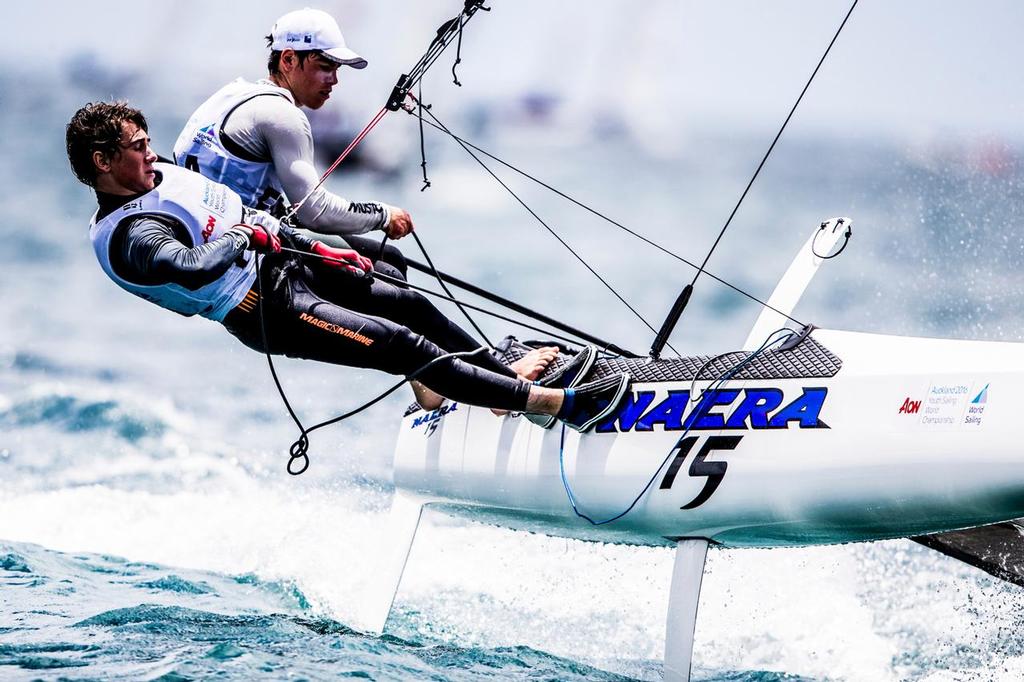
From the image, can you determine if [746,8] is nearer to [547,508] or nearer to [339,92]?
[339,92]

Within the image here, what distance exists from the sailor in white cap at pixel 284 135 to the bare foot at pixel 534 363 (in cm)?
49

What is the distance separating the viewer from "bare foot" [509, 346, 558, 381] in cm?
327

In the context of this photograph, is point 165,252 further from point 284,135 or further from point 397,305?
point 397,305

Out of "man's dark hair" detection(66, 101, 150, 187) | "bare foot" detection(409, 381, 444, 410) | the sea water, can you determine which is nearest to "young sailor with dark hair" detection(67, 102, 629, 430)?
"man's dark hair" detection(66, 101, 150, 187)

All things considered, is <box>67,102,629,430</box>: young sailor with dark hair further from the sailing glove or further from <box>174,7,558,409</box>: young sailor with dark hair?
<box>174,7,558,409</box>: young sailor with dark hair

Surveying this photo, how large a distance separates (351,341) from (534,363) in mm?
565

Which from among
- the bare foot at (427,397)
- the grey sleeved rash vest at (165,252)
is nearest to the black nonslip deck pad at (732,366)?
the bare foot at (427,397)

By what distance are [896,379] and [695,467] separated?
565mm

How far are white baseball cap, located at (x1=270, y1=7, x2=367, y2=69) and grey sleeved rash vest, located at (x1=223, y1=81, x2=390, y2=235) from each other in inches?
7.2

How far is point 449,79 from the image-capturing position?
36.1ft

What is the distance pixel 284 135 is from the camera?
9.70 ft

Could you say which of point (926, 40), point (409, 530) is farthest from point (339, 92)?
point (409, 530)

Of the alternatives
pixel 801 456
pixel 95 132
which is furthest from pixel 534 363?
pixel 95 132

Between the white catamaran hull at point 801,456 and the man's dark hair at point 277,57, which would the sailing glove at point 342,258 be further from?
the white catamaran hull at point 801,456
